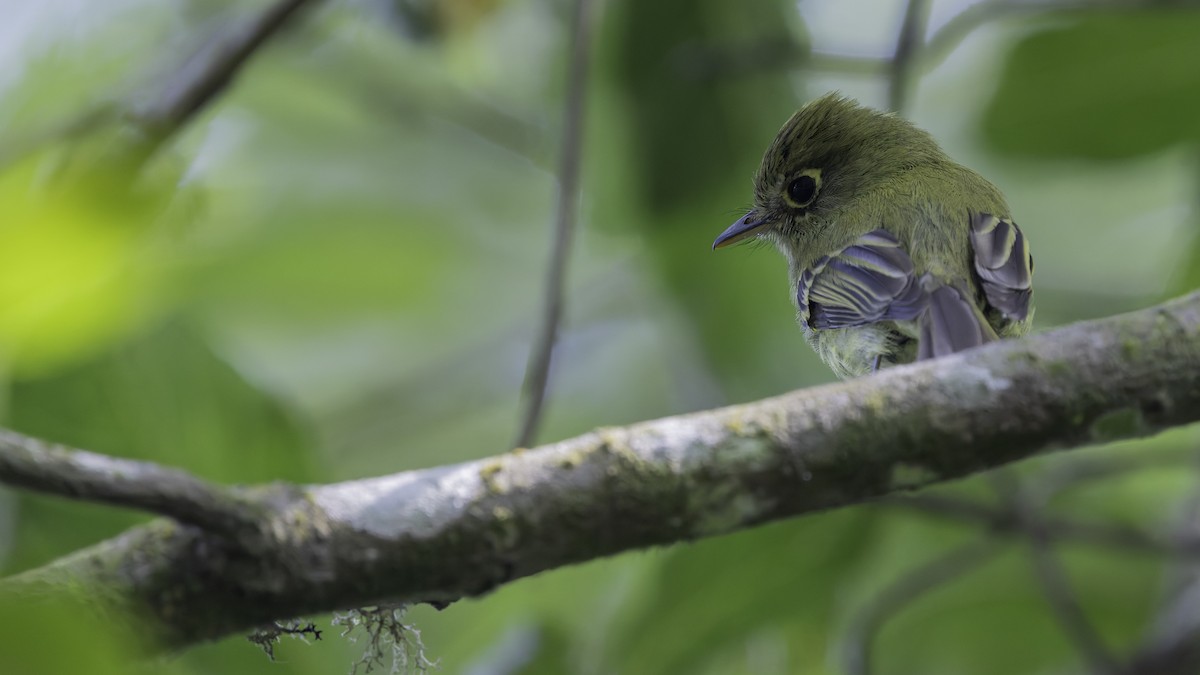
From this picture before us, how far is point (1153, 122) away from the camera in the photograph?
3.53m

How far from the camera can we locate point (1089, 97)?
356 cm

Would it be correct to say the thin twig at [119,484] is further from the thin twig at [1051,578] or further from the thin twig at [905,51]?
the thin twig at [1051,578]

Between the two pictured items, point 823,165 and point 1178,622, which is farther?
point 1178,622

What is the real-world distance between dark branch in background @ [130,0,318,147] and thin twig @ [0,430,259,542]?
181 centimetres

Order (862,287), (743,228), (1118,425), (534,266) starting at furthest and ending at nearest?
(534,266), (743,228), (862,287), (1118,425)

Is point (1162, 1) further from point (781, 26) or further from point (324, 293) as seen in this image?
point (324, 293)

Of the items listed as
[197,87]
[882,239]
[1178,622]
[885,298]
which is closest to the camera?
[885,298]

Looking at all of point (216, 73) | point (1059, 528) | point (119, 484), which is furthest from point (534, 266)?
point (119, 484)

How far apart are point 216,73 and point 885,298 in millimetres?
1811

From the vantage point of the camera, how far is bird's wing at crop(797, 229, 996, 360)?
2504 millimetres

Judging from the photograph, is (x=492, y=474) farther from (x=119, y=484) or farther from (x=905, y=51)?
(x=905, y=51)

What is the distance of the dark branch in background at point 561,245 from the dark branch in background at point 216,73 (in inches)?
30.0

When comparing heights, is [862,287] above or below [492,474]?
above

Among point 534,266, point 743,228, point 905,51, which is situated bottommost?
point 534,266
